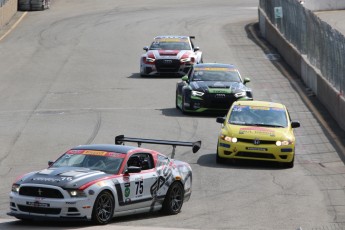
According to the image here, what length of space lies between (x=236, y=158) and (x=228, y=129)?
740 mm

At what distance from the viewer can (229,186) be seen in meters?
20.4

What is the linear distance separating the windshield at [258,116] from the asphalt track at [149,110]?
1079 mm

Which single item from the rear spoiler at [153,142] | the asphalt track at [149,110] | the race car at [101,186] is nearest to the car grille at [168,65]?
the asphalt track at [149,110]

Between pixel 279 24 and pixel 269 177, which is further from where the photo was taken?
pixel 279 24

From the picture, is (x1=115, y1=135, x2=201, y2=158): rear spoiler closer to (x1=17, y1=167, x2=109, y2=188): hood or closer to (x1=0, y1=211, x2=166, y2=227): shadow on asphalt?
(x1=0, y1=211, x2=166, y2=227): shadow on asphalt

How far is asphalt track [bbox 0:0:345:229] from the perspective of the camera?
18219mm

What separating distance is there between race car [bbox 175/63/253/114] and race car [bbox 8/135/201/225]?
11.5m

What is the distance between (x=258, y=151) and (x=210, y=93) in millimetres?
7126

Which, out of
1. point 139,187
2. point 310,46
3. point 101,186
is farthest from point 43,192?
point 310,46

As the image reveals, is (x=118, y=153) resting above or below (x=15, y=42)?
above

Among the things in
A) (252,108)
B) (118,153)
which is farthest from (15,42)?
(118,153)

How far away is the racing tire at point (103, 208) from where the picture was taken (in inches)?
607

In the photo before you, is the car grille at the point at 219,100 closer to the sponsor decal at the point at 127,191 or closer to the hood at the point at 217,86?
the hood at the point at 217,86

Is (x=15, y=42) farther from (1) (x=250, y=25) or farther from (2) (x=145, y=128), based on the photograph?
(2) (x=145, y=128)
